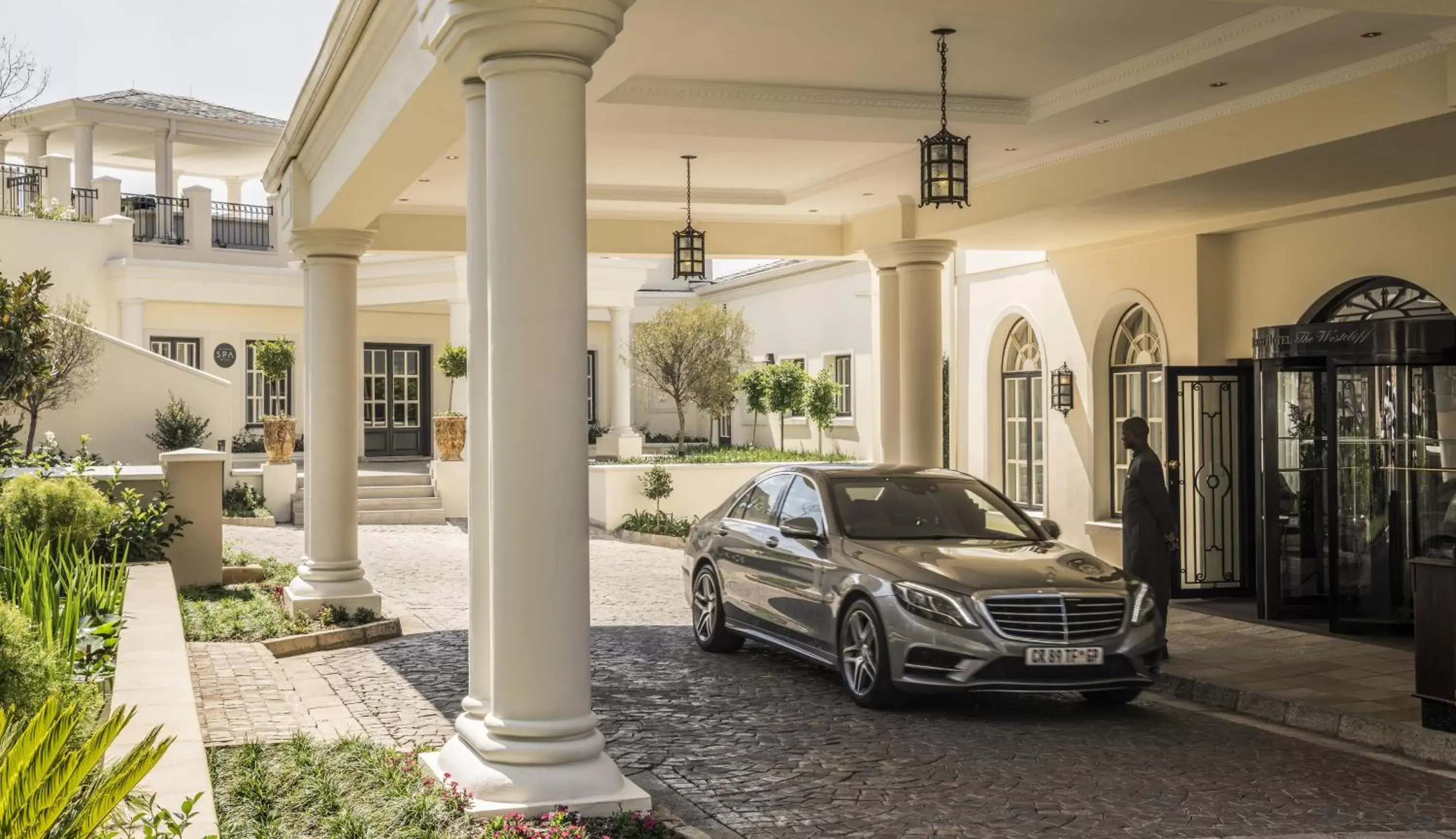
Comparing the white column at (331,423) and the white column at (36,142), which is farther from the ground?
the white column at (36,142)

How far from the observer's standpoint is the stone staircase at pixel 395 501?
23984 millimetres

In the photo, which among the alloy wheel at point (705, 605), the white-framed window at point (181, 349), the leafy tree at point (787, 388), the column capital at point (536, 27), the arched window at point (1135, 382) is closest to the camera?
the column capital at point (536, 27)

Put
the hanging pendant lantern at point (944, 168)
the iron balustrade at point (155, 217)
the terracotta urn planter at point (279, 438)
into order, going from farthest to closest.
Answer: the iron balustrade at point (155, 217) < the terracotta urn planter at point (279, 438) < the hanging pendant lantern at point (944, 168)

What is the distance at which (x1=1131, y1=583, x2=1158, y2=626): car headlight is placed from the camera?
338 inches

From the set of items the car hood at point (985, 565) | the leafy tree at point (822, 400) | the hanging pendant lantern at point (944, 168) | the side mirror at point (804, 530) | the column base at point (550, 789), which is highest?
the hanging pendant lantern at point (944, 168)

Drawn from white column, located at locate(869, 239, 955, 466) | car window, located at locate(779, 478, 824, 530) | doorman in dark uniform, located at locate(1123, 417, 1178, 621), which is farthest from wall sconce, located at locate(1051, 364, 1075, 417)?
car window, located at locate(779, 478, 824, 530)

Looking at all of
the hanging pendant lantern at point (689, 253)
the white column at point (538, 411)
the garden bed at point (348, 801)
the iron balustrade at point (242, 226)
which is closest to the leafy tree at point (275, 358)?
the iron balustrade at point (242, 226)

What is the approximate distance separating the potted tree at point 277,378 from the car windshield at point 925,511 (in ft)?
51.8

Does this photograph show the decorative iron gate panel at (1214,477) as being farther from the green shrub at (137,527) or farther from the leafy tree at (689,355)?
the leafy tree at (689,355)

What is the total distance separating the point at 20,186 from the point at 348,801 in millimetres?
29045

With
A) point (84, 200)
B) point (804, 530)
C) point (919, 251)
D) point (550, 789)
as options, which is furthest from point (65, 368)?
point (550, 789)

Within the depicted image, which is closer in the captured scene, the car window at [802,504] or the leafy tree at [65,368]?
the car window at [802,504]

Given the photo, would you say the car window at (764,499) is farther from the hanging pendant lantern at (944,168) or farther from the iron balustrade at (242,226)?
the iron balustrade at (242,226)

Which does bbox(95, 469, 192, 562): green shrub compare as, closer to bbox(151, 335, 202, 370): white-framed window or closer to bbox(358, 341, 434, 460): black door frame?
bbox(151, 335, 202, 370): white-framed window
